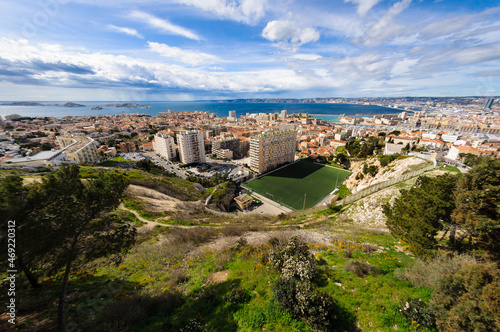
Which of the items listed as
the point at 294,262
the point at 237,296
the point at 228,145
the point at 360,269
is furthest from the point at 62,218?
the point at 228,145

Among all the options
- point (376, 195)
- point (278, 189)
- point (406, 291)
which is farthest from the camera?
point (278, 189)

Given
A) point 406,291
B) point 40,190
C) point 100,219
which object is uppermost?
point 40,190

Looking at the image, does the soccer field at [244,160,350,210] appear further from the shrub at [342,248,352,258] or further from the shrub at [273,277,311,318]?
the shrub at [273,277,311,318]

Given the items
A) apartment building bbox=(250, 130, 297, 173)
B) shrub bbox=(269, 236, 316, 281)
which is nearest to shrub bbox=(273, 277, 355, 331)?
shrub bbox=(269, 236, 316, 281)

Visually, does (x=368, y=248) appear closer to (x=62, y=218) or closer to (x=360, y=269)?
(x=360, y=269)

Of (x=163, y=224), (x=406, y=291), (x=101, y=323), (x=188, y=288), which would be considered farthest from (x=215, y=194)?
(x=406, y=291)

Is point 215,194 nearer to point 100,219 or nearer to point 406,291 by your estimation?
point 100,219

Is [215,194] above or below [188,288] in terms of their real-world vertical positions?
below

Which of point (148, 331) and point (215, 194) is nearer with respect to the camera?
point (148, 331)
